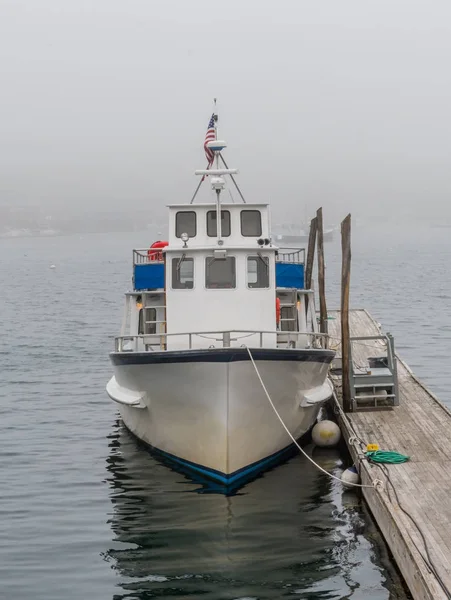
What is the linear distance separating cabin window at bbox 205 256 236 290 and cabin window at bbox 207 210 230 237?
2.66ft

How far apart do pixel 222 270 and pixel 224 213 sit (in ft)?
4.63

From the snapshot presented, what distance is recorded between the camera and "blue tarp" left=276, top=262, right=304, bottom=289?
2061 cm

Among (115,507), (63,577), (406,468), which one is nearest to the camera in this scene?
(63,577)

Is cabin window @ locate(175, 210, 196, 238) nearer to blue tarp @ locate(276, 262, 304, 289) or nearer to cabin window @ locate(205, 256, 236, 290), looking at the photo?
cabin window @ locate(205, 256, 236, 290)

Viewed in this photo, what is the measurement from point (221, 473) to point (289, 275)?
6.04 meters

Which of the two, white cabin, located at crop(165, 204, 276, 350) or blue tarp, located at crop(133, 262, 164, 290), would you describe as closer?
white cabin, located at crop(165, 204, 276, 350)

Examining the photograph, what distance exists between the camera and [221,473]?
1636cm

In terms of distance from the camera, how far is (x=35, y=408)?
82.3ft

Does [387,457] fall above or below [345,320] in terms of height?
below

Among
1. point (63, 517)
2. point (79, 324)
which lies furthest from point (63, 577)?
point (79, 324)

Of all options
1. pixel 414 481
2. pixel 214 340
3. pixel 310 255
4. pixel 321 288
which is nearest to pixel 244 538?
pixel 414 481

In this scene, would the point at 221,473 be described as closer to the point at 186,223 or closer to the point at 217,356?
the point at 217,356

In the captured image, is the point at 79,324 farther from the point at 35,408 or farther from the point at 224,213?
the point at 224,213

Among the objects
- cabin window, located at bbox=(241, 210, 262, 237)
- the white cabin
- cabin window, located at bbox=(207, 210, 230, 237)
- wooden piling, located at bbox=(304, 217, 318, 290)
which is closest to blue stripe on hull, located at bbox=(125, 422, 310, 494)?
the white cabin
